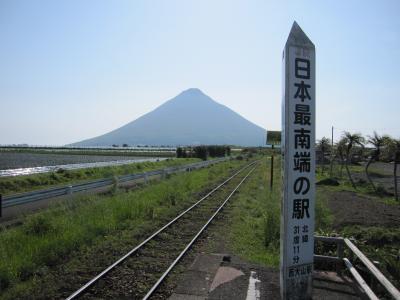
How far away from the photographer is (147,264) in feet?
23.3

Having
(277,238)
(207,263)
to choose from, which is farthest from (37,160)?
(207,263)

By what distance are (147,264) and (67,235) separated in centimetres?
218

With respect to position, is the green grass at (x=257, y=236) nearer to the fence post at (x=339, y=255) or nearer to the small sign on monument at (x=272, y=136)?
the fence post at (x=339, y=255)

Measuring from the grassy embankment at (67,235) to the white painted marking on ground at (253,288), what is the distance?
3.06 metres

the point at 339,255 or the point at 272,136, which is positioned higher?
the point at 272,136

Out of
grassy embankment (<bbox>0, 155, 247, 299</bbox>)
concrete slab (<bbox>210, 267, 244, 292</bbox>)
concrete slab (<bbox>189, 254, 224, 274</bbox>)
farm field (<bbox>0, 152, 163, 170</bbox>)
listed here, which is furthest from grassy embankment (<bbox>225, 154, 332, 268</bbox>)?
farm field (<bbox>0, 152, 163, 170</bbox>)

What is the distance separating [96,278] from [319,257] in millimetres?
3936

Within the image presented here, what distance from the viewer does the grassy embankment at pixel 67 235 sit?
19.9 feet

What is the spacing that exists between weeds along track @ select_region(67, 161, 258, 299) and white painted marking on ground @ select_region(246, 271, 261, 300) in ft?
4.94

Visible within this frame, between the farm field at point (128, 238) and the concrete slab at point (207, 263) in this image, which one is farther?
the concrete slab at point (207, 263)

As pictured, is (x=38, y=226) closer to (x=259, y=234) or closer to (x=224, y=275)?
(x=224, y=275)

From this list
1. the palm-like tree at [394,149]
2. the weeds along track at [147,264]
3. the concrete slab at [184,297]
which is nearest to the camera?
the concrete slab at [184,297]

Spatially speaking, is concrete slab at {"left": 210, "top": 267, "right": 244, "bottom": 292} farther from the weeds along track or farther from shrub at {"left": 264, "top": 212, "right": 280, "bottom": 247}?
shrub at {"left": 264, "top": 212, "right": 280, "bottom": 247}

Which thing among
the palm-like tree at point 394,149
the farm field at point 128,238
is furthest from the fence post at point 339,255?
the palm-like tree at point 394,149
